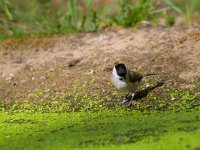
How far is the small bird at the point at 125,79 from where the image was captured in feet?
19.3

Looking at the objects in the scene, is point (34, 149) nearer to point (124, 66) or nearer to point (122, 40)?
point (124, 66)

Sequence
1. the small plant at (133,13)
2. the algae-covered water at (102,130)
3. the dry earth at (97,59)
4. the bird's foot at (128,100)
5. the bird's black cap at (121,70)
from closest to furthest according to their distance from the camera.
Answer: the algae-covered water at (102,130) < the bird's foot at (128,100) < the bird's black cap at (121,70) < the dry earth at (97,59) < the small plant at (133,13)

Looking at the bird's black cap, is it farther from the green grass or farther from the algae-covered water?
the green grass

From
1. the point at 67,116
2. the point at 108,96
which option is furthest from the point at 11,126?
the point at 108,96

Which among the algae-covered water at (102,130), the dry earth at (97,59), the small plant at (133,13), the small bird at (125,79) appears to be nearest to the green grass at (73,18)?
the small plant at (133,13)

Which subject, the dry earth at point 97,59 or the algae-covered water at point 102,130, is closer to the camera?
the algae-covered water at point 102,130

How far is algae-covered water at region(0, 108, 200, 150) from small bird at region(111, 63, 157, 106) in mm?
356

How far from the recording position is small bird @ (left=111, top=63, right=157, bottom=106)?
589 cm

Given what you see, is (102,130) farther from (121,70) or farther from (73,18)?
(73,18)

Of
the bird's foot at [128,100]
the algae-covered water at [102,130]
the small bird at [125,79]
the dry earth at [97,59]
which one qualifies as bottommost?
the algae-covered water at [102,130]

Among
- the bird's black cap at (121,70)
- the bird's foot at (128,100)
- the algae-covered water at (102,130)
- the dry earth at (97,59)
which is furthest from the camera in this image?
the dry earth at (97,59)

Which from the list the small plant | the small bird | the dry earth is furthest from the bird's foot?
the small plant

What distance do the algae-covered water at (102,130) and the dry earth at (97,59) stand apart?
61 centimetres

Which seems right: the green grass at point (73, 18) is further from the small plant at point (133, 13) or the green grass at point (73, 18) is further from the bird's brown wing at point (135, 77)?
the bird's brown wing at point (135, 77)
